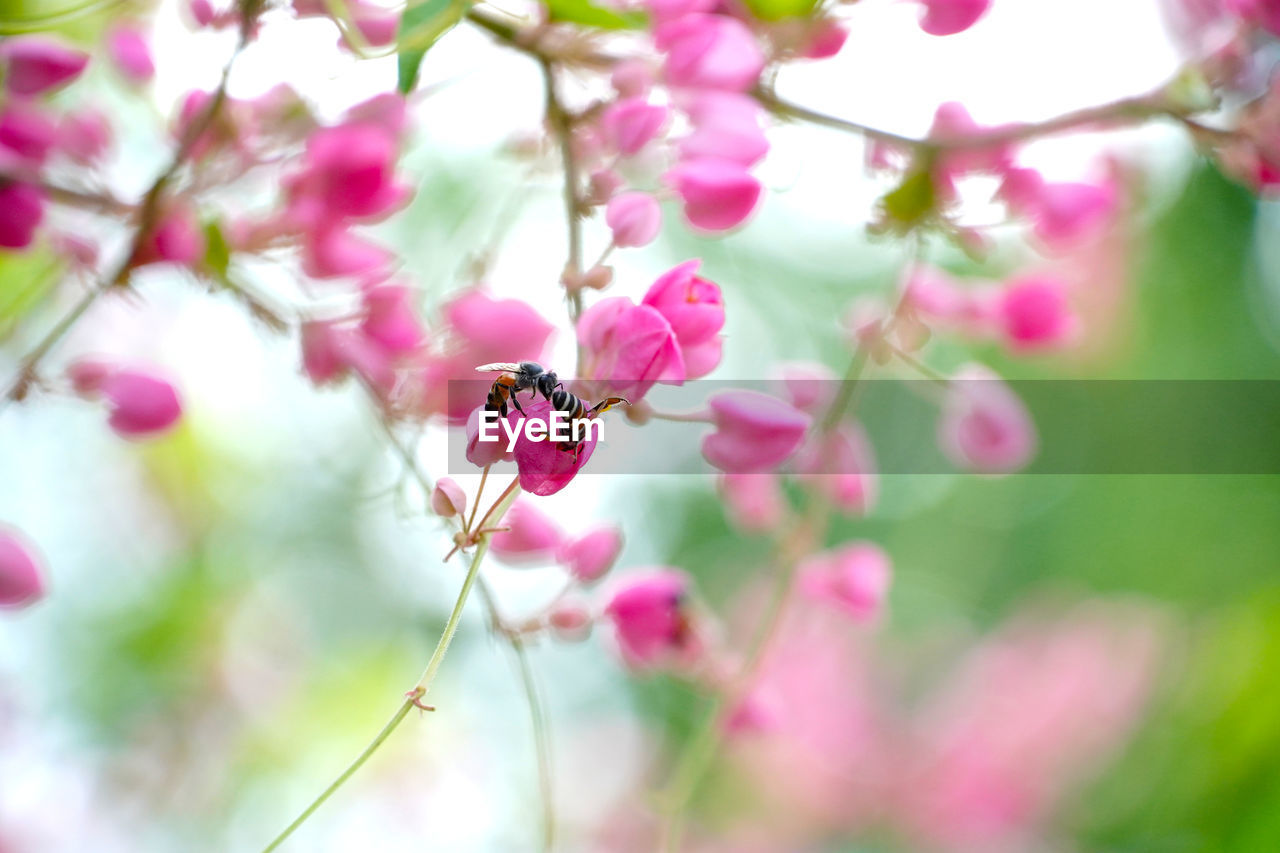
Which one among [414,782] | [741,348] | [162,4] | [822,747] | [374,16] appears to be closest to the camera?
[374,16]

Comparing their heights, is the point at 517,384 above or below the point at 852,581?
above

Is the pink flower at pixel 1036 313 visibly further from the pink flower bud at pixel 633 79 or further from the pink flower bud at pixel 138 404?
the pink flower bud at pixel 138 404

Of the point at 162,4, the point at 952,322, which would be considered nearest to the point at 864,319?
the point at 952,322

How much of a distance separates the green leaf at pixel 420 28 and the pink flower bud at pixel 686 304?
100mm

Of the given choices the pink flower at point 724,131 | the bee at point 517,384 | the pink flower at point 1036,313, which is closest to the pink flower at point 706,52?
the pink flower at point 724,131

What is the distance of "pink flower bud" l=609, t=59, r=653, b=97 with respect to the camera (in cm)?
35

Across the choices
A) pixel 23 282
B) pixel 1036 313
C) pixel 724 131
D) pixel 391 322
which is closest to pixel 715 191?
pixel 724 131

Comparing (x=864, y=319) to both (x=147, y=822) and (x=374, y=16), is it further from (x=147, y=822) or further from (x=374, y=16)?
(x=147, y=822)

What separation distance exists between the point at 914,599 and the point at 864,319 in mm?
1227

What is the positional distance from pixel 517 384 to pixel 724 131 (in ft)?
0.36

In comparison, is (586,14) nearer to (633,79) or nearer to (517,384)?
(633,79)

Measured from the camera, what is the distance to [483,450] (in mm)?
250

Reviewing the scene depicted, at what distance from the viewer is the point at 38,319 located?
477 millimetres

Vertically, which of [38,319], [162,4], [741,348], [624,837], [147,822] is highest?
[162,4]
